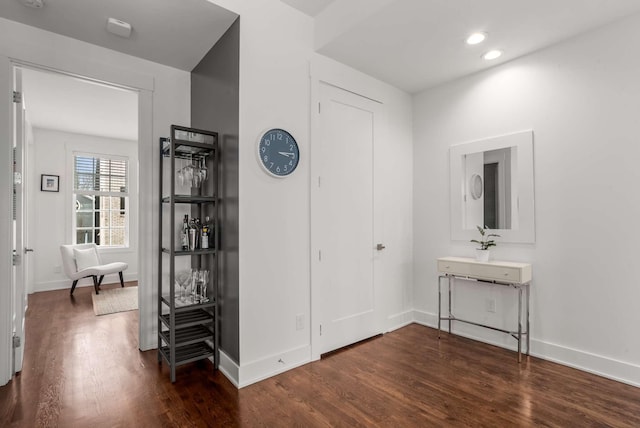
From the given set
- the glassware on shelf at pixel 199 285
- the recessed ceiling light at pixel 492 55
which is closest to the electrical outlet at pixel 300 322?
the glassware on shelf at pixel 199 285

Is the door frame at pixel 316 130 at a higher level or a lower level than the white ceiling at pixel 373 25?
lower

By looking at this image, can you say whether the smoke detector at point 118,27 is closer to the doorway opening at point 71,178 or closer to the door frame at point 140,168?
the door frame at point 140,168

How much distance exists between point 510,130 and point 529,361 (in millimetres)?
2076

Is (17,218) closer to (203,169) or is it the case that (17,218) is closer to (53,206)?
(203,169)

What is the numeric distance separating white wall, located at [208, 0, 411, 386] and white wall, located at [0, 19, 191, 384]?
3.63ft

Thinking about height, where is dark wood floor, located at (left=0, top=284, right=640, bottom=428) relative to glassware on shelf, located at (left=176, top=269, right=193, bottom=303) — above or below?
below

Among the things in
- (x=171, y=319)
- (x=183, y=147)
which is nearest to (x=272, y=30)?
(x=183, y=147)

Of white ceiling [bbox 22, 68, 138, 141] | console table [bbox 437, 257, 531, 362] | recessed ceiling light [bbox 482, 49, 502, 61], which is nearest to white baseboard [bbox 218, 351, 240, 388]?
console table [bbox 437, 257, 531, 362]

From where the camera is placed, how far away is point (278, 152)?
266cm

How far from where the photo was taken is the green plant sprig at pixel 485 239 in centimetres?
320

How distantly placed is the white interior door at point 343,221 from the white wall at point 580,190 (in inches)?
44.2

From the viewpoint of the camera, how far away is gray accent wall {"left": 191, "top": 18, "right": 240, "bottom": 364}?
2504mm

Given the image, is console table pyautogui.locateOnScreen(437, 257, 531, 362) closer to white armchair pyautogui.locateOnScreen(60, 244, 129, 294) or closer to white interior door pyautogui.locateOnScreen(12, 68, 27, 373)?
white interior door pyautogui.locateOnScreen(12, 68, 27, 373)

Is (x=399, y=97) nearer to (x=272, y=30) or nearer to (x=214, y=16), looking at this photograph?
(x=272, y=30)
